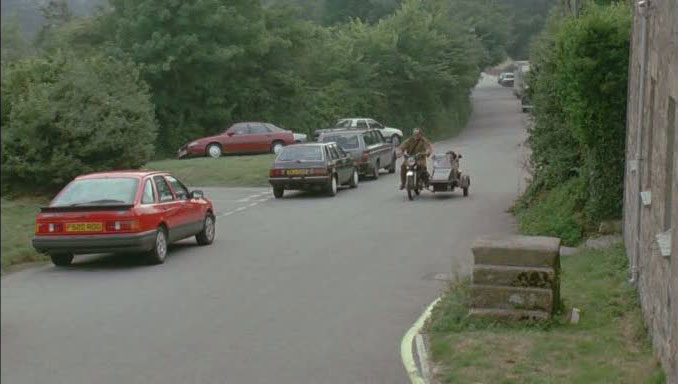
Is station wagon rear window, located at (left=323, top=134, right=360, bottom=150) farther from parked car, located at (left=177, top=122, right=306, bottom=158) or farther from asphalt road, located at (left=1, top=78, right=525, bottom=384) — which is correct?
parked car, located at (left=177, top=122, right=306, bottom=158)

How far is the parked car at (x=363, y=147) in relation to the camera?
104ft

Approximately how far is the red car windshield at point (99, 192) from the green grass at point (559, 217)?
6915 millimetres

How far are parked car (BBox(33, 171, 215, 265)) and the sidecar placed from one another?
10.9 m

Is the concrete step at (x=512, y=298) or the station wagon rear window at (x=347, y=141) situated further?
the station wagon rear window at (x=347, y=141)

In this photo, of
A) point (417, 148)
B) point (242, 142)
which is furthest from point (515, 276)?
point (242, 142)

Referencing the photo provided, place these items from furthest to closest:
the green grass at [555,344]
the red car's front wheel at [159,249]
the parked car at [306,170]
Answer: the parked car at [306,170], the red car's front wheel at [159,249], the green grass at [555,344]

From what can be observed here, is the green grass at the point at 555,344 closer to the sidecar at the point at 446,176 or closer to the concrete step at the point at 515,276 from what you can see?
the concrete step at the point at 515,276

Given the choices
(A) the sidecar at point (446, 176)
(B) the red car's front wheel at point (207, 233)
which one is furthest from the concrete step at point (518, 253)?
(A) the sidecar at point (446, 176)

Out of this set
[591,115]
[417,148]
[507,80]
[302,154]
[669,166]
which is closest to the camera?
[669,166]

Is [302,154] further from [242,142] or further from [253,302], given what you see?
[253,302]

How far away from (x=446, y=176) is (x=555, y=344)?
16.6 metres

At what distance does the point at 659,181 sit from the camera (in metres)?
8.70

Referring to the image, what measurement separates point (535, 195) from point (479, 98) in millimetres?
67485

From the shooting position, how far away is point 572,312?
32.1 feet
